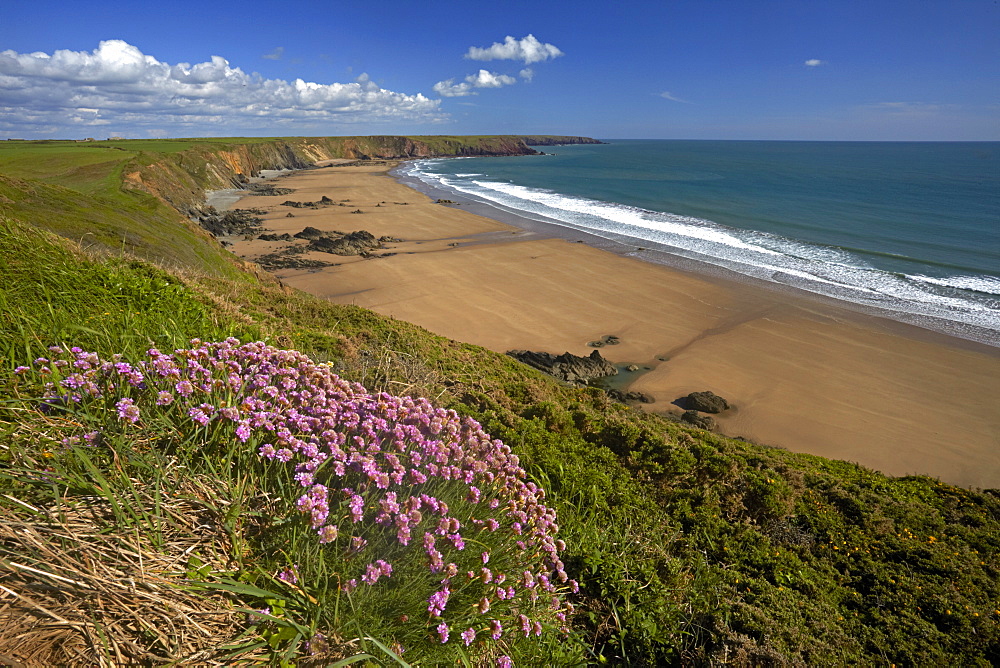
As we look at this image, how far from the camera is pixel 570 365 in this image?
46.8 feet

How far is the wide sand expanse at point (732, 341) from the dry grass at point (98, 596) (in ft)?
39.0

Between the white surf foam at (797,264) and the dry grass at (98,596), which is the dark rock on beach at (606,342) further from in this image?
the dry grass at (98,596)

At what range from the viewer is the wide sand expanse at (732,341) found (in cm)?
1195

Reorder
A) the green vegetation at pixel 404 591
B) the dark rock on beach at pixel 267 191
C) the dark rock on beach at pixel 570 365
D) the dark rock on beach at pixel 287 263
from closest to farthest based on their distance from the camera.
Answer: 1. the green vegetation at pixel 404 591
2. the dark rock on beach at pixel 570 365
3. the dark rock on beach at pixel 287 263
4. the dark rock on beach at pixel 267 191

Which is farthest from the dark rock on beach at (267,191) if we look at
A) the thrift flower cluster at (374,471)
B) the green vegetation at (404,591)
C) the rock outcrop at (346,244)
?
the thrift flower cluster at (374,471)

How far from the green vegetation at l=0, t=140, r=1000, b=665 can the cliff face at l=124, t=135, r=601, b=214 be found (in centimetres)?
3140

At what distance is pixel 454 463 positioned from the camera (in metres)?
2.96

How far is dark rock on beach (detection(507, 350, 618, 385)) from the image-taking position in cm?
1386

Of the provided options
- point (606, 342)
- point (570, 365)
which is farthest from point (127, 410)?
point (606, 342)

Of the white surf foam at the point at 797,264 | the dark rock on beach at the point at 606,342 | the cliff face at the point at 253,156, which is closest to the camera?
the dark rock on beach at the point at 606,342

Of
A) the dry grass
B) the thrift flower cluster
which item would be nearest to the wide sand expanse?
the thrift flower cluster

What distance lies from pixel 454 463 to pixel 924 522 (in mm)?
5448

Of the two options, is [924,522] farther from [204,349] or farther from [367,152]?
[367,152]

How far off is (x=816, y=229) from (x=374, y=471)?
4120cm
